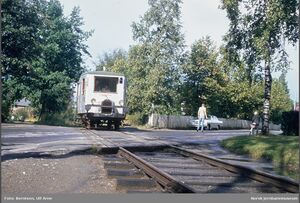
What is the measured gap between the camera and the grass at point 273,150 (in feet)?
26.5

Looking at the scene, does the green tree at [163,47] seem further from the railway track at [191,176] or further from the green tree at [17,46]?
the green tree at [17,46]

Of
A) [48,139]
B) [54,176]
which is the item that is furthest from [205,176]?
[48,139]

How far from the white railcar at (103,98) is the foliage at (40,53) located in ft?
29.8

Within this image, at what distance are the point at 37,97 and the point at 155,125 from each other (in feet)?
10.7

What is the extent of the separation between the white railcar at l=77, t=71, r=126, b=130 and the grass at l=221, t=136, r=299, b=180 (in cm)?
740

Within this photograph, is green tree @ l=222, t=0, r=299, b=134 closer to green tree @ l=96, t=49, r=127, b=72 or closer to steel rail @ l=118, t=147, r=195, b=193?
green tree @ l=96, t=49, r=127, b=72

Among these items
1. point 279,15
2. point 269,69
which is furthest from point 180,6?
point 279,15

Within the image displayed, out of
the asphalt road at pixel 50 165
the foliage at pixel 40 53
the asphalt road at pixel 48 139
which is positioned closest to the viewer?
the asphalt road at pixel 50 165

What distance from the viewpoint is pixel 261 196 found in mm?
4973

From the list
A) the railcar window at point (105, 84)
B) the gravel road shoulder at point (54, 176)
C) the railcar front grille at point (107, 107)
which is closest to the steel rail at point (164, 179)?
the gravel road shoulder at point (54, 176)

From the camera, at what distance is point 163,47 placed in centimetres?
856

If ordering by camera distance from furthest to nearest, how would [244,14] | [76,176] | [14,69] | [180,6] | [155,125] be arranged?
[244,14] < [155,125] < [14,69] < [180,6] < [76,176]

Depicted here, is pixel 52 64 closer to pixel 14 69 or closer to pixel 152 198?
pixel 14 69

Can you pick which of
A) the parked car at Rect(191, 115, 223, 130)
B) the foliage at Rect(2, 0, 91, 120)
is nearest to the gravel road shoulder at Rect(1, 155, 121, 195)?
the foliage at Rect(2, 0, 91, 120)
